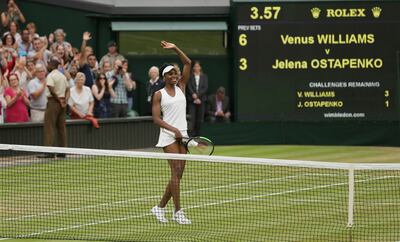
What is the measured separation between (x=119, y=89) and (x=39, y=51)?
2.83 m

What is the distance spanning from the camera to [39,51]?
24.2 m

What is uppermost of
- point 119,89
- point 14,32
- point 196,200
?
point 14,32

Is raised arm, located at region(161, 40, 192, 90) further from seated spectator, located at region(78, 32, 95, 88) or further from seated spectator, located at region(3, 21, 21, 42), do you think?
seated spectator, located at region(3, 21, 21, 42)

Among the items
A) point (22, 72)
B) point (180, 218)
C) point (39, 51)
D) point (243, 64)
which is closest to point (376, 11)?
point (243, 64)

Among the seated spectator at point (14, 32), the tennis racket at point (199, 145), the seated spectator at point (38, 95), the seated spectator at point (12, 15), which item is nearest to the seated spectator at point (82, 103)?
the seated spectator at point (38, 95)

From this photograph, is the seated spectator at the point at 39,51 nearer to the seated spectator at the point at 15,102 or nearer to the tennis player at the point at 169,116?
the seated spectator at the point at 15,102

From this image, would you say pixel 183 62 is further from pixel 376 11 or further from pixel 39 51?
pixel 376 11

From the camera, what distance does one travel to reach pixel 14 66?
76.8ft

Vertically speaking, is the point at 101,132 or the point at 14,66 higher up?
the point at 14,66

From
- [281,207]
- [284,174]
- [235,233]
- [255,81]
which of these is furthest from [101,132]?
[235,233]

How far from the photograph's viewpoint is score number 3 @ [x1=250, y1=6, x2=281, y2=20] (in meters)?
26.2

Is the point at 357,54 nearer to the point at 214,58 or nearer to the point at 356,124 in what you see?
the point at 356,124

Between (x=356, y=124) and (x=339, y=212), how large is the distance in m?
12.8

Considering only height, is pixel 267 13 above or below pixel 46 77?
above
